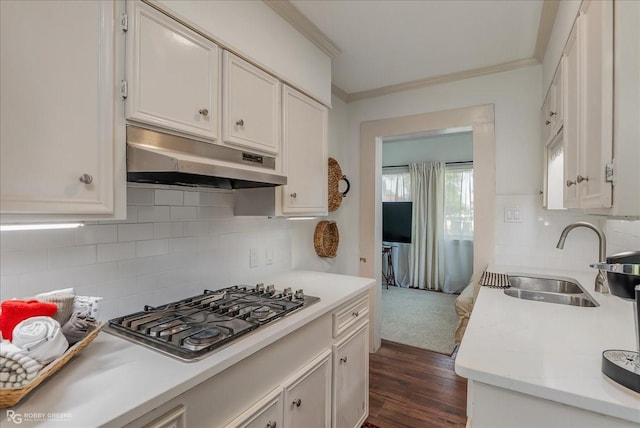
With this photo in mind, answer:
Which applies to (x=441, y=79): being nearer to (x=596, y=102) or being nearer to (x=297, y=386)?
(x=596, y=102)

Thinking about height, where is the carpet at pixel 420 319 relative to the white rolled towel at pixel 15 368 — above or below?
below

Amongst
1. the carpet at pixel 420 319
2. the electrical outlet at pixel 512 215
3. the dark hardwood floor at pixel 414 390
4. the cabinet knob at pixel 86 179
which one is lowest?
the dark hardwood floor at pixel 414 390

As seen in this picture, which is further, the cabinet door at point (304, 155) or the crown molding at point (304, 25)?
the cabinet door at point (304, 155)

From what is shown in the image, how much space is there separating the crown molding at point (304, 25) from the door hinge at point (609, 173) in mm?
1708

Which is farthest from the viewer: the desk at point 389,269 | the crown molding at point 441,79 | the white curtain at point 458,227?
the desk at point 389,269

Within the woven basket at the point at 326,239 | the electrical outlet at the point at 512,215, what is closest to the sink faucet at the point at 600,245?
the electrical outlet at the point at 512,215

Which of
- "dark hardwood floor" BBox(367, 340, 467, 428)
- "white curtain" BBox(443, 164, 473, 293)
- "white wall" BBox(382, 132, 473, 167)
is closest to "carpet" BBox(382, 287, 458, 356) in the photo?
"dark hardwood floor" BBox(367, 340, 467, 428)

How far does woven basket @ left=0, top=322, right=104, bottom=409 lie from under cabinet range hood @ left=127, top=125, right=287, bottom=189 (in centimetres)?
56

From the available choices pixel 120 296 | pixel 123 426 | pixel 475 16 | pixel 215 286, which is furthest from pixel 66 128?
pixel 475 16

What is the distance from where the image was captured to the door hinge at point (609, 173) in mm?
978

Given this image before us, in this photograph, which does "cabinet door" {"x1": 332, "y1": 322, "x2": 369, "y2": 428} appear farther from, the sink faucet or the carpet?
the carpet

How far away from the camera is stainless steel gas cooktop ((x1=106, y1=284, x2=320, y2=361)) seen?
109cm

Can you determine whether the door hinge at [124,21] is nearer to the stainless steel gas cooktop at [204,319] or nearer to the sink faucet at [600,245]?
the stainless steel gas cooktop at [204,319]

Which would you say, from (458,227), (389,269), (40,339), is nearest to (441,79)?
(40,339)
